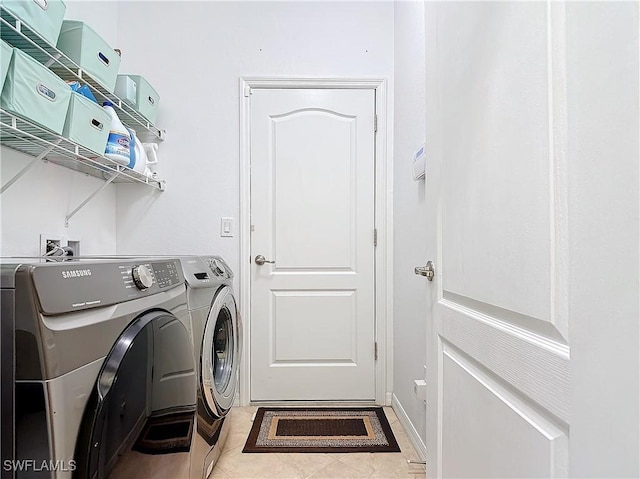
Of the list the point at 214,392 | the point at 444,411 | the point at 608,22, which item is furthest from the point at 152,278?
the point at 608,22

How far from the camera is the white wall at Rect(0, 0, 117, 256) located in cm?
158

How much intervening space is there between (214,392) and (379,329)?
1.24 m

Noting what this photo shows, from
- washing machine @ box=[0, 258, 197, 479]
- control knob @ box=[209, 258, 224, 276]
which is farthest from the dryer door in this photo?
control knob @ box=[209, 258, 224, 276]

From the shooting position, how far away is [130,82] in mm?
2002

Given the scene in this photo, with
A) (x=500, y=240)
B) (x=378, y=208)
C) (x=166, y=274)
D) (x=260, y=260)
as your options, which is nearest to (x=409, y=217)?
(x=378, y=208)

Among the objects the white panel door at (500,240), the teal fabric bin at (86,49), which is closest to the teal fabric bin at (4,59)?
the teal fabric bin at (86,49)

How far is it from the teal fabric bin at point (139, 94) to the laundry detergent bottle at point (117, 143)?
6.6 inches

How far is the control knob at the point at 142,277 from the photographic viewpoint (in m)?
1.02

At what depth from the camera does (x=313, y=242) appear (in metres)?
2.52

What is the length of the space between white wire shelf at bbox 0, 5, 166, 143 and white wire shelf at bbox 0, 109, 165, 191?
26cm

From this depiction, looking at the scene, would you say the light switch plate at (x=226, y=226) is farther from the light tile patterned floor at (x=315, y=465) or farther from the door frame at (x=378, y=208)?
the light tile patterned floor at (x=315, y=465)

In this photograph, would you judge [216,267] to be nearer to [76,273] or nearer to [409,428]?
[76,273]

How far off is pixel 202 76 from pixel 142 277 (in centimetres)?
183

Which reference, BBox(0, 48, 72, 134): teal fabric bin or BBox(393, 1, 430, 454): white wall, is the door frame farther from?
BBox(0, 48, 72, 134): teal fabric bin
